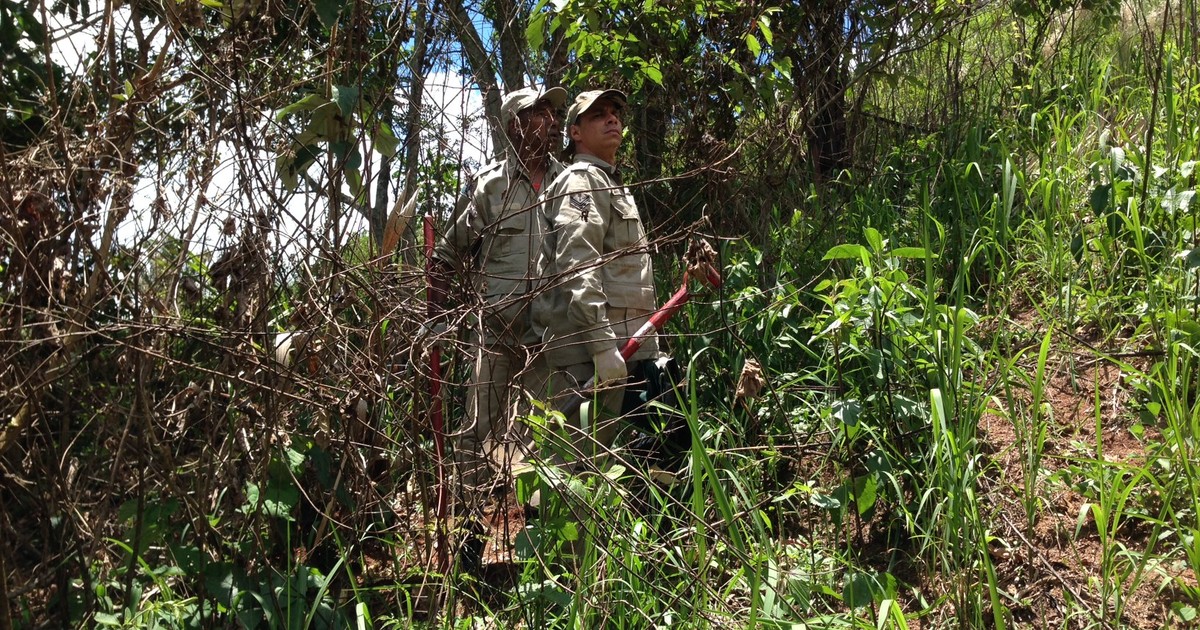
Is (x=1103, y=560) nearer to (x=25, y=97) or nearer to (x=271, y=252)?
(x=271, y=252)

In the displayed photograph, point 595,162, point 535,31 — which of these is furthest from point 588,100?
point 535,31

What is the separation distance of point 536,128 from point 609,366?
2.62 feet

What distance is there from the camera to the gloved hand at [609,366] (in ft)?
11.5

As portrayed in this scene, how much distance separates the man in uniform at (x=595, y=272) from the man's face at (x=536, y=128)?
5.6 inches

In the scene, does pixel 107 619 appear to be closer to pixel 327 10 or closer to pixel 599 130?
pixel 327 10

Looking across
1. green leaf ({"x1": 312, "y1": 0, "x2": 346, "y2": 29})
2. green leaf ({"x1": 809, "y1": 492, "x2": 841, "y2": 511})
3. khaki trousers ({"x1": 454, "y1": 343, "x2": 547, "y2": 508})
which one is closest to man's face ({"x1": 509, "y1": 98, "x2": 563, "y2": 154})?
khaki trousers ({"x1": 454, "y1": 343, "x2": 547, "y2": 508})

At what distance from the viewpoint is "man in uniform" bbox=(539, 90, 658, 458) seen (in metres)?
3.52

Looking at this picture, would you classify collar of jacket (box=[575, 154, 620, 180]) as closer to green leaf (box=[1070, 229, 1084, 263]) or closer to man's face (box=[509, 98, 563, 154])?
man's face (box=[509, 98, 563, 154])

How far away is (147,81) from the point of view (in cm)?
277

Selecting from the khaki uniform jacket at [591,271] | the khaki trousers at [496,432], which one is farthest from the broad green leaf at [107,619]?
the khaki uniform jacket at [591,271]

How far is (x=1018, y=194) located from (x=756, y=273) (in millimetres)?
1154

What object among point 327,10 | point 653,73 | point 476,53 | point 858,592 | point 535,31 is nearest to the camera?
point 327,10

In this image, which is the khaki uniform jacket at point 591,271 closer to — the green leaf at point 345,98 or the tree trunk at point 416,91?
the tree trunk at point 416,91

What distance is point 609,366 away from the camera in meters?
3.50
